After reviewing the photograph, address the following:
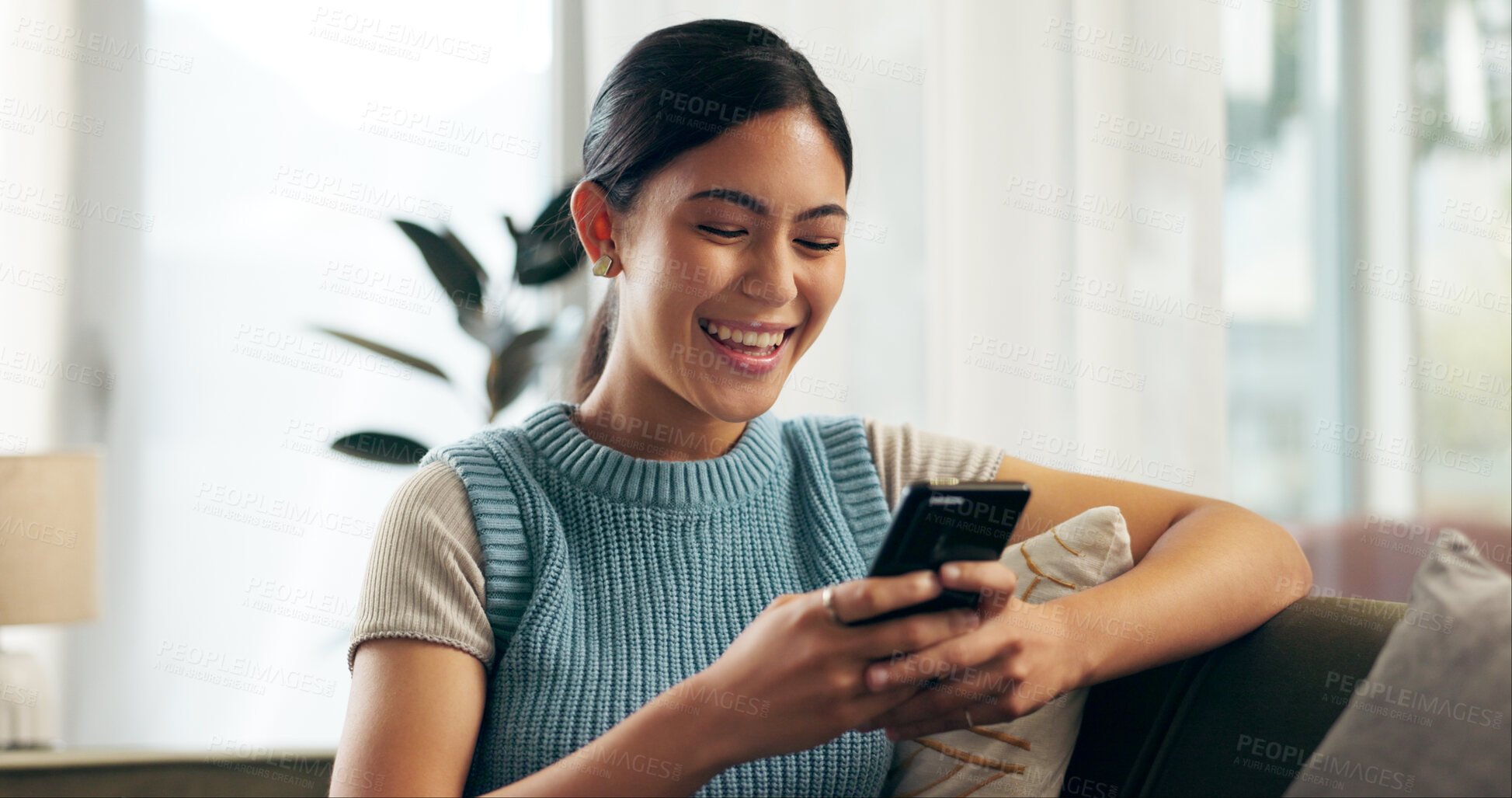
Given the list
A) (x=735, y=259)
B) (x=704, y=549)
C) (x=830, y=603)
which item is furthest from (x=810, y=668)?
(x=735, y=259)

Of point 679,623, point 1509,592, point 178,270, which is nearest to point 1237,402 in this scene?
point 1509,592

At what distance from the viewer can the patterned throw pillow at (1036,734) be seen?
3.52 feet

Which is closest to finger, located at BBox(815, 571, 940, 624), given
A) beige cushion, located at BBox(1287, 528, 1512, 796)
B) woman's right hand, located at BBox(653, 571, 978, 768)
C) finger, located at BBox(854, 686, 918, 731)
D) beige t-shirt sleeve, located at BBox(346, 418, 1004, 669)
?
woman's right hand, located at BBox(653, 571, 978, 768)

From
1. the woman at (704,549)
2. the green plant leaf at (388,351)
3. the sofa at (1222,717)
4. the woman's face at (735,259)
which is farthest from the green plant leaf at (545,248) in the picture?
the sofa at (1222,717)

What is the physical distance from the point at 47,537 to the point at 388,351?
2.12ft

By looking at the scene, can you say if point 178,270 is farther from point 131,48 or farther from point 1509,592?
point 1509,592

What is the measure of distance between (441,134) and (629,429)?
1639mm

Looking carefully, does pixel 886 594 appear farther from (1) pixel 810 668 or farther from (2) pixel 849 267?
(2) pixel 849 267

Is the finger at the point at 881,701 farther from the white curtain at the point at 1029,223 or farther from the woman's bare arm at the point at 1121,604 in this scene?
the white curtain at the point at 1029,223

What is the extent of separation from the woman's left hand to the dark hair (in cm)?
56

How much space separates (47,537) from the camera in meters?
1.72

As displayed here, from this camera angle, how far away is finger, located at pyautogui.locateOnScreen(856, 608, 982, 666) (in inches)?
32.0

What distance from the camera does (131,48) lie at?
2.47 meters

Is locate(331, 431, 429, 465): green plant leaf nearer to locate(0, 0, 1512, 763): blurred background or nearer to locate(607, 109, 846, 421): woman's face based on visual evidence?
locate(0, 0, 1512, 763): blurred background
